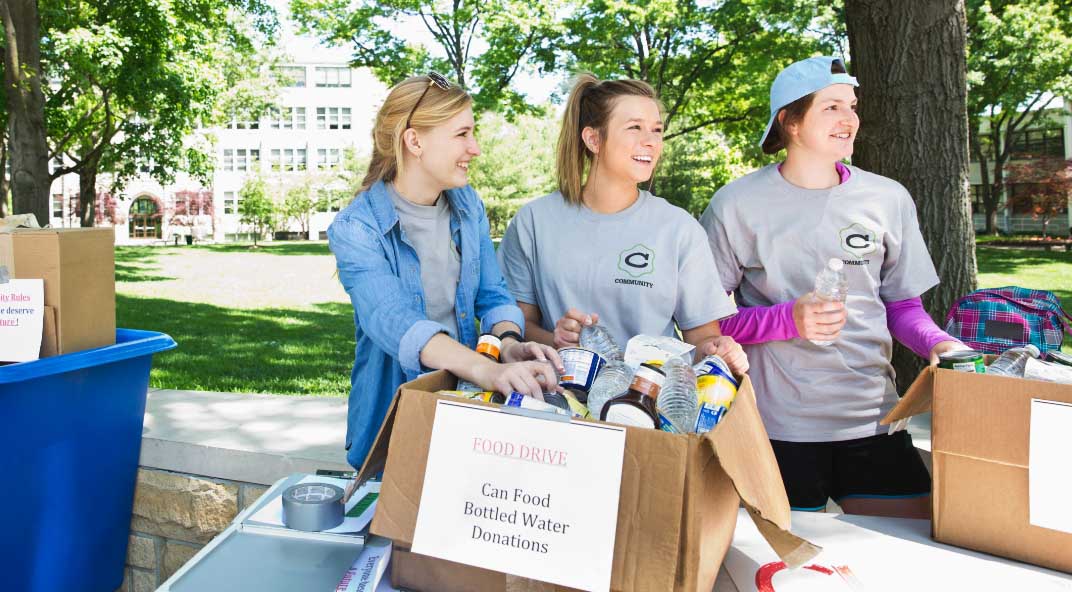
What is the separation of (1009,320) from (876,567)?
3.11 ft

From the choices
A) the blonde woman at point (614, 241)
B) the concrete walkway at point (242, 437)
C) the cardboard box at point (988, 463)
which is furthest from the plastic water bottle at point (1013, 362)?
the concrete walkway at point (242, 437)

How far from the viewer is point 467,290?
2285 mm

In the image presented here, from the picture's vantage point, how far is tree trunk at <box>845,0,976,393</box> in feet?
10.2

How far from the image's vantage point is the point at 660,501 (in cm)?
114

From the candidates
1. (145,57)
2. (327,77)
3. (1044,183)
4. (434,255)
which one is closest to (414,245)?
(434,255)

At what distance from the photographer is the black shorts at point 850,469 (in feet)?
7.06

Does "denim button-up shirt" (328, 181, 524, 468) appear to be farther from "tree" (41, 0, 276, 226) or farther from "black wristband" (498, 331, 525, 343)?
"tree" (41, 0, 276, 226)

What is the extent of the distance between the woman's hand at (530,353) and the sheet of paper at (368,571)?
19.0 inches

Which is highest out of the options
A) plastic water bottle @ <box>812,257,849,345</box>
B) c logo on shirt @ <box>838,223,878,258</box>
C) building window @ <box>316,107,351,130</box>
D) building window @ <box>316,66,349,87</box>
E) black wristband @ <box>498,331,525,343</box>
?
building window @ <box>316,66,349,87</box>

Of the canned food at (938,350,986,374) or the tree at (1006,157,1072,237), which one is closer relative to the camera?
the canned food at (938,350,986,374)

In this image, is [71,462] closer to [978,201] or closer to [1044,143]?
[1044,143]

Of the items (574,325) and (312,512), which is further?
(574,325)

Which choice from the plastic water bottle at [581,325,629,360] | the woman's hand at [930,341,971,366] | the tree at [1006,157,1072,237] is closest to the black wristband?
the plastic water bottle at [581,325,629,360]

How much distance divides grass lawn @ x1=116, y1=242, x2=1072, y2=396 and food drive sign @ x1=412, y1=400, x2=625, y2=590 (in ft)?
13.9
